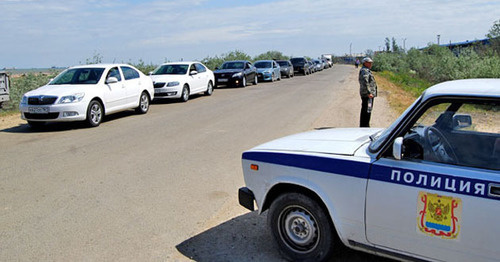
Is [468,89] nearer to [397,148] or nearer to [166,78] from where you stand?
[397,148]

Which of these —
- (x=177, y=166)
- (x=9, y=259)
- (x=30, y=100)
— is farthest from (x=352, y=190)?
(x=30, y=100)

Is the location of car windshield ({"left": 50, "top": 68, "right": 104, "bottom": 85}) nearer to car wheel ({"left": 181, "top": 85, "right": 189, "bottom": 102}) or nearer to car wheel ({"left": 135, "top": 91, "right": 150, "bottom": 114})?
car wheel ({"left": 135, "top": 91, "right": 150, "bottom": 114})

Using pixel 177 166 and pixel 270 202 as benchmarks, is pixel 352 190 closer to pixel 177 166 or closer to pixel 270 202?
pixel 270 202

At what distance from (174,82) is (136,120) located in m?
4.97

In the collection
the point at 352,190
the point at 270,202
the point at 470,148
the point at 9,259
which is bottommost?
the point at 9,259

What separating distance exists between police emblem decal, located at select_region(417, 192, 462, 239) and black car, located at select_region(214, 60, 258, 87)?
2204 cm

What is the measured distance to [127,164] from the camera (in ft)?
24.1

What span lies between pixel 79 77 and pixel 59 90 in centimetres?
104

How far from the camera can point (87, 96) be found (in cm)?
1141

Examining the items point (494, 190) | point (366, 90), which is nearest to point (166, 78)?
point (366, 90)

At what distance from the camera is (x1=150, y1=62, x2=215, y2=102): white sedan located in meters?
17.3

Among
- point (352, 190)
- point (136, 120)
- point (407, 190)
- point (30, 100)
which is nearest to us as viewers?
point (407, 190)

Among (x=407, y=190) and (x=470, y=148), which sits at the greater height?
(x=470, y=148)

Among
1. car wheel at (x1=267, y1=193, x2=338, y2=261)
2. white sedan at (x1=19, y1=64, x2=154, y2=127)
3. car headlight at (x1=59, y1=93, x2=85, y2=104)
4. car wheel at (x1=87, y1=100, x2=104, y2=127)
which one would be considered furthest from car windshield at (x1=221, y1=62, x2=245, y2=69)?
Answer: car wheel at (x1=267, y1=193, x2=338, y2=261)
